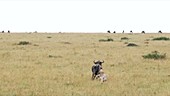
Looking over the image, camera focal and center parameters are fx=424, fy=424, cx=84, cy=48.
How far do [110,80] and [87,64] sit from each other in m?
5.16

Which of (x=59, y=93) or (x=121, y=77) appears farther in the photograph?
(x=121, y=77)

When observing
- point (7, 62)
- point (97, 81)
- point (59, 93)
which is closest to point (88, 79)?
point (97, 81)

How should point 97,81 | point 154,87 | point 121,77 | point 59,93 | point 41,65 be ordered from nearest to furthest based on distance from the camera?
point 59,93 < point 154,87 < point 97,81 < point 121,77 < point 41,65

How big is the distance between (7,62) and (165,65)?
25.6ft

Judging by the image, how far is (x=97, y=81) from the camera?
15336mm

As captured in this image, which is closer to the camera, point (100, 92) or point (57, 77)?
point (100, 92)

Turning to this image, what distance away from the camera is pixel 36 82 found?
14930 mm

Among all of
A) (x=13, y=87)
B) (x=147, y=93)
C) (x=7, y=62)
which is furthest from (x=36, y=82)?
(x=7, y=62)

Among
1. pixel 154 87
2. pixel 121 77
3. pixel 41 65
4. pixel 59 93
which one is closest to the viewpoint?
pixel 59 93

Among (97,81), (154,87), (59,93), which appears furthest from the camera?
(97,81)

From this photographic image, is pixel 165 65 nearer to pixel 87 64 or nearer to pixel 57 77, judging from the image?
pixel 87 64

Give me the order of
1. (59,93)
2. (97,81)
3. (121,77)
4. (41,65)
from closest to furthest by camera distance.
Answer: (59,93)
(97,81)
(121,77)
(41,65)

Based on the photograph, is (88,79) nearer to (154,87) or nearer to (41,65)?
(154,87)

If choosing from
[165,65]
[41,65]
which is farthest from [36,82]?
[165,65]
